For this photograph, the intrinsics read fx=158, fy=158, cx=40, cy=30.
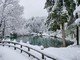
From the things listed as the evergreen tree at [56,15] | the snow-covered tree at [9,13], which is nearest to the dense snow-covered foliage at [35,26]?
the snow-covered tree at [9,13]

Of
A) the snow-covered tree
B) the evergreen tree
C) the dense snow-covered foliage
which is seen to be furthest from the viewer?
the dense snow-covered foliage

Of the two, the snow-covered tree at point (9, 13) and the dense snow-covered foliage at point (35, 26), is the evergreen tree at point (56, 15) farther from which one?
the dense snow-covered foliage at point (35, 26)

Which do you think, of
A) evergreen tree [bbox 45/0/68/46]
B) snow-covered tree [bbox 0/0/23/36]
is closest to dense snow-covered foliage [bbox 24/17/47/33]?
snow-covered tree [bbox 0/0/23/36]

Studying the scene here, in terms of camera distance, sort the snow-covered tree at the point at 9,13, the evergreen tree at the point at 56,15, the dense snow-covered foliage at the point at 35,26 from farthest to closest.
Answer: the dense snow-covered foliage at the point at 35,26, the snow-covered tree at the point at 9,13, the evergreen tree at the point at 56,15

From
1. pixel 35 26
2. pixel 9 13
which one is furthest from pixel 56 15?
pixel 35 26

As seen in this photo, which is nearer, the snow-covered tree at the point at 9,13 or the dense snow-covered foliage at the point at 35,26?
the snow-covered tree at the point at 9,13

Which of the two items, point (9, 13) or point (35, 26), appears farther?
point (35, 26)

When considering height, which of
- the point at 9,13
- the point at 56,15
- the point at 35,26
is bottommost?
the point at 56,15

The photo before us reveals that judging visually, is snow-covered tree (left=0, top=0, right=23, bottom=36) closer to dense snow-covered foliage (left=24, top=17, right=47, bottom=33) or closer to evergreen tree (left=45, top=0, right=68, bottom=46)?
evergreen tree (left=45, top=0, right=68, bottom=46)

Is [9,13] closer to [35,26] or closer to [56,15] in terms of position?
[56,15]

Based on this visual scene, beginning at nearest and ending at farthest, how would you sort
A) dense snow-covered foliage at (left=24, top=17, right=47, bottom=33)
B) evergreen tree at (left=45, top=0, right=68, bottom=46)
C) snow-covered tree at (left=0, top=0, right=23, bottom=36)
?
evergreen tree at (left=45, top=0, right=68, bottom=46) < snow-covered tree at (left=0, top=0, right=23, bottom=36) < dense snow-covered foliage at (left=24, top=17, right=47, bottom=33)

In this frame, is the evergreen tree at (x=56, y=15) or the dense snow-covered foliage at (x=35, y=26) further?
→ the dense snow-covered foliage at (x=35, y=26)

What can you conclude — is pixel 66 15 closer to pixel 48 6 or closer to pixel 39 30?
pixel 48 6

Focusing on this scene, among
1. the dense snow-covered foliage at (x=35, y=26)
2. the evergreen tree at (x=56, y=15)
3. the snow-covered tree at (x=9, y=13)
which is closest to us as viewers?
the evergreen tree at (x=56, y=15)
